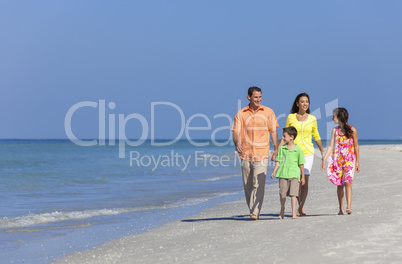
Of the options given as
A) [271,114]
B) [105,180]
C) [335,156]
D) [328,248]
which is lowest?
[105,180]

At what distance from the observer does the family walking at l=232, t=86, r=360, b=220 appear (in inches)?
301

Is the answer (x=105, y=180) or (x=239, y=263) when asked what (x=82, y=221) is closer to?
(x=239, y=263)

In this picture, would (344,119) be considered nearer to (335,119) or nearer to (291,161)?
(335,119)

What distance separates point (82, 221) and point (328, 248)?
562 cm

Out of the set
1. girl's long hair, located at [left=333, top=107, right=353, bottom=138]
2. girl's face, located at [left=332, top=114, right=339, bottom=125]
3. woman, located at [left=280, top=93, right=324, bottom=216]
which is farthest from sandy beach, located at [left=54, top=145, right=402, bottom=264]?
girl's face, located at [left=332, top=114, right=339, bottom=125]

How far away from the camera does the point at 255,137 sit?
7.79 meters

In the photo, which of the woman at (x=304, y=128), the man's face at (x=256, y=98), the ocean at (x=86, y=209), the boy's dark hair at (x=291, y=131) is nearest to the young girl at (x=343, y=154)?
the woman at (x=304, y=128)

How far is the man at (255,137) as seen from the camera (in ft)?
25.6

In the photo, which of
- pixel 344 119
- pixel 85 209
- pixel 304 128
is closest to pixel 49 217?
pixel 85 209

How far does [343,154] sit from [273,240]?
7.55 ft

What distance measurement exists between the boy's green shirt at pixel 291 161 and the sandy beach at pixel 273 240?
0.64 m

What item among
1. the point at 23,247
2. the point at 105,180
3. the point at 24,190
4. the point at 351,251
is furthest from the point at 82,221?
the point at 105,180

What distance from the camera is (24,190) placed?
1670 cm

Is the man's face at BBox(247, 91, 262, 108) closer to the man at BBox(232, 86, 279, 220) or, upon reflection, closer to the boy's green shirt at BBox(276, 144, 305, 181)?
the man at BBox(232, 86, 279, 220)
